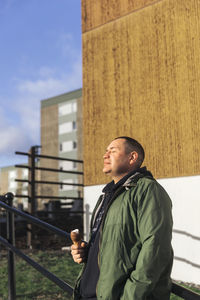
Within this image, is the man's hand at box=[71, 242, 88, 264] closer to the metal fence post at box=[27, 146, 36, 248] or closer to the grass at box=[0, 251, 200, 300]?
the grass at box=[0, 251, 200, 300]

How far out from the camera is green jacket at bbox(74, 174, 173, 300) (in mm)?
1721

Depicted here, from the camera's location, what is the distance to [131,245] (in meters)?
1.86

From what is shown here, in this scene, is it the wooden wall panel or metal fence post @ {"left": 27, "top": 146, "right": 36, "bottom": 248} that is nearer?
the wooden wall panel

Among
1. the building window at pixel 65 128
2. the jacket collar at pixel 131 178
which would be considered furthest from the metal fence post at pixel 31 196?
the building window at pixel 65 128

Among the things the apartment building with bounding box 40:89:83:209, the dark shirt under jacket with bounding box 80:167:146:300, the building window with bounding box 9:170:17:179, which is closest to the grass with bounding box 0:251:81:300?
the dark shirt under jacket with bounding box 80:167:146:300

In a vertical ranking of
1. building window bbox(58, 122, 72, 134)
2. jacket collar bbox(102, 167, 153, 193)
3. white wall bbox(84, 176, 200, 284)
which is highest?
building window bbox(58, 122, 72, 134)

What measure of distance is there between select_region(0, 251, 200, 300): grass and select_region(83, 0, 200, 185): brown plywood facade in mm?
2008

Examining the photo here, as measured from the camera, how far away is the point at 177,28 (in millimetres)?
8516

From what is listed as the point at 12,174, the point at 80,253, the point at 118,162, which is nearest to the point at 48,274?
the point at 80,253

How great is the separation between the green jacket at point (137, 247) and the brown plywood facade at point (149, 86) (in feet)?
20.2

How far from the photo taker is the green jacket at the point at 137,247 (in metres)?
1.72

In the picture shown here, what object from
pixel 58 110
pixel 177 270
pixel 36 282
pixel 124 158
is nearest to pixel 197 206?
pixel 177 270

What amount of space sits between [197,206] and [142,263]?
6.31m

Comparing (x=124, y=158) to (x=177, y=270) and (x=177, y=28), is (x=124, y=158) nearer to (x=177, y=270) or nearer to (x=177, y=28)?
(x=177, y=270)
